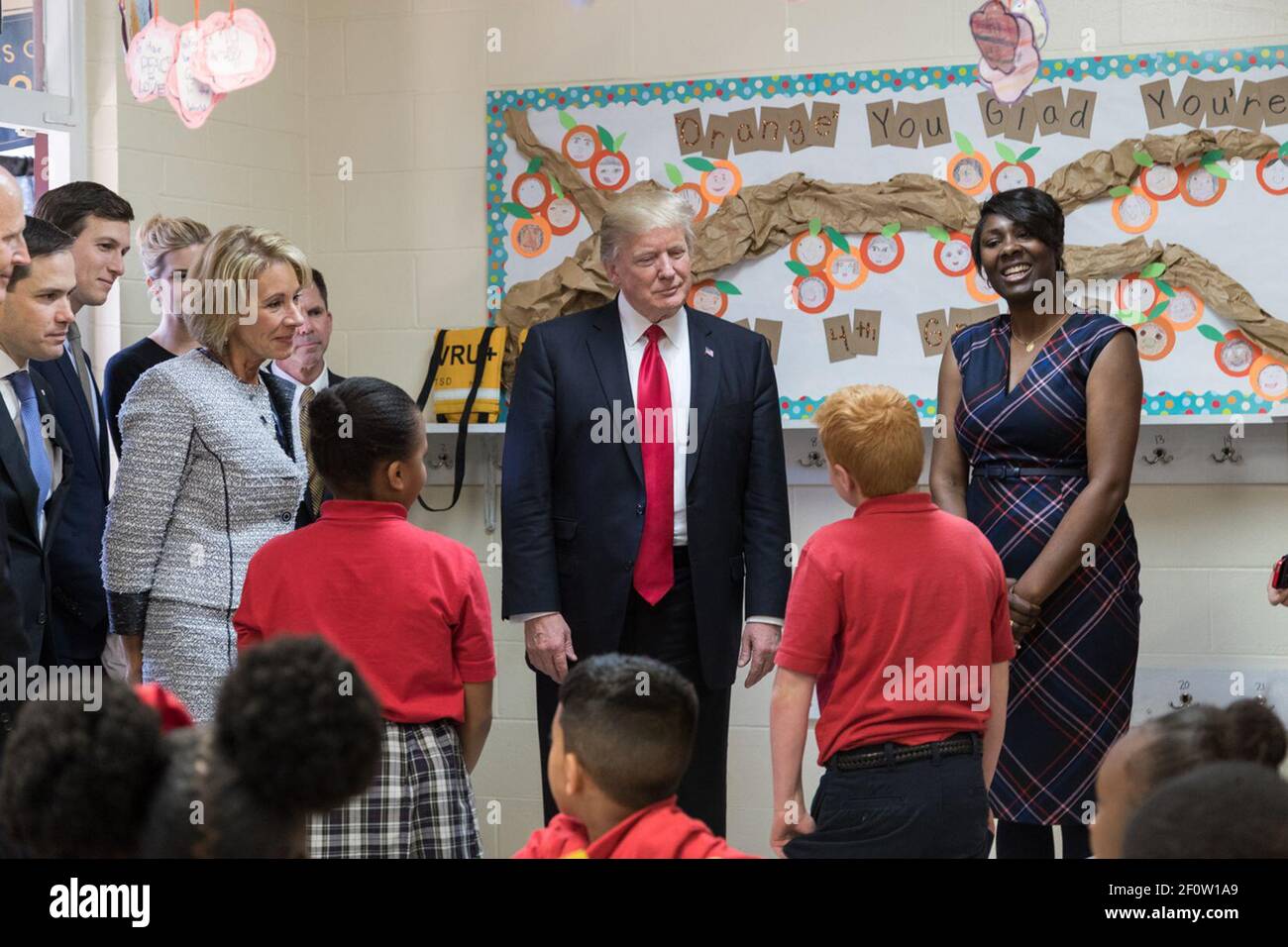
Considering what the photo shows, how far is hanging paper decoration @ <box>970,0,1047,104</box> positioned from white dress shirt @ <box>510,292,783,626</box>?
50.8 inches

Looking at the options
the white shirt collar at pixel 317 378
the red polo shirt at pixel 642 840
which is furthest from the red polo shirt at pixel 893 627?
the white shirt collar at pixel 317 378

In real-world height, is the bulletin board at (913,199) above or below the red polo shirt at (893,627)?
above

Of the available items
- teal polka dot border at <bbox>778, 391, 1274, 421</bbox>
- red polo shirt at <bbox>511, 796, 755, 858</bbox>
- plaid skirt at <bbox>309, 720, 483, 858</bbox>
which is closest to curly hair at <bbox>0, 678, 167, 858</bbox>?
red polo shirt at <bbox>511, 796, 755, 858</bbox>

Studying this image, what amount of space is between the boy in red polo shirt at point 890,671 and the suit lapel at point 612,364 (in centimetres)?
64

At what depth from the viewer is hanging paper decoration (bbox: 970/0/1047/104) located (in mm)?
3432

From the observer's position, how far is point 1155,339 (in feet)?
10.9

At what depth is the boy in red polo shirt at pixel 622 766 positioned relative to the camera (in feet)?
4.20

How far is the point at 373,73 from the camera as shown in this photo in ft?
12.8

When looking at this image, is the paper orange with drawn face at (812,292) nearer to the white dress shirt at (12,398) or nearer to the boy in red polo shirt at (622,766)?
the white dress shirt at (12,398)

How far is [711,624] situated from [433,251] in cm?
172

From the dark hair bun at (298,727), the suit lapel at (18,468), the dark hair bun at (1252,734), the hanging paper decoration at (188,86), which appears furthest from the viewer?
the hanging paper decoration at (188,86)

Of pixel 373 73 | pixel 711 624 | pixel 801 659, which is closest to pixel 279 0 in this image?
pixel 373 73

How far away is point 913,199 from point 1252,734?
2467 millimetres

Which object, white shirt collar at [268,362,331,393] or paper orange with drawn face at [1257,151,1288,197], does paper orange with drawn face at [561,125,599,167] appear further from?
paper orange with drawn face at [1257,151,1288,197]
